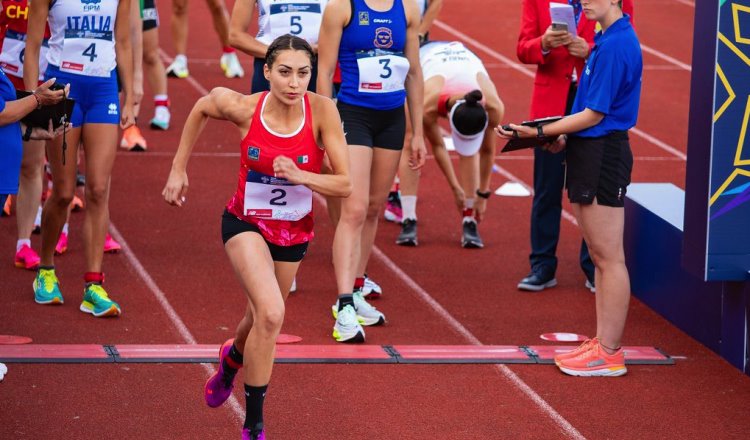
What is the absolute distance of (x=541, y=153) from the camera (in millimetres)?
8547

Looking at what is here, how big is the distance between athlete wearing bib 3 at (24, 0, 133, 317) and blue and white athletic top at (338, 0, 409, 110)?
131 cm

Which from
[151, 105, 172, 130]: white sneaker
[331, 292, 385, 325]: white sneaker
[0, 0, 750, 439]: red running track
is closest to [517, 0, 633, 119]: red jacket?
[0, 0, 750, 439]: red running track

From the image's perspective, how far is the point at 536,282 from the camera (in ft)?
28.1

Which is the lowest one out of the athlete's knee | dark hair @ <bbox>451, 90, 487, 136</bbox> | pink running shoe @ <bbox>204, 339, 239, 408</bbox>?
pink running shoe @ <bbox>204, 339, 239, 408</bbox>

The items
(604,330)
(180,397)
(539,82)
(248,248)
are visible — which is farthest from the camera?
(539,82)

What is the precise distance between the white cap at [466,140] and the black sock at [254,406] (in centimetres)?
383

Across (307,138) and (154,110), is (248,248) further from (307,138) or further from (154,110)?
(154,110)

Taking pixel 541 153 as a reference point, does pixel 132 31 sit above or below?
above

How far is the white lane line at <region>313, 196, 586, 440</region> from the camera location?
6.23 meters

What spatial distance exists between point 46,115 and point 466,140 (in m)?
3.32

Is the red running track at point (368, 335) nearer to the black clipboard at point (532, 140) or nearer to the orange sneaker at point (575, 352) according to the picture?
the orange sneaker at point (575, 352)

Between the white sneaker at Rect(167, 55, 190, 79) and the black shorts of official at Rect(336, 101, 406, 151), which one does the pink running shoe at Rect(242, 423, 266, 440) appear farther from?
the white sneaker at Rect(167, 55, 190, 79)

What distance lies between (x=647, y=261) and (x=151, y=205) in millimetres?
4076

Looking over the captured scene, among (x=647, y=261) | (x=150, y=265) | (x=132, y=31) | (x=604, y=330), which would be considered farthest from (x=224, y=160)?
(x=604, y=330)
